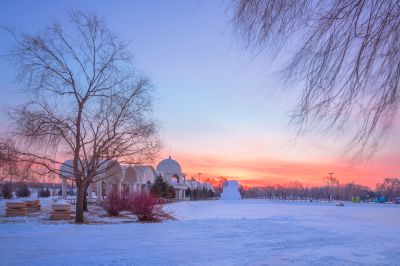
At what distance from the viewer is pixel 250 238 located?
11.4m

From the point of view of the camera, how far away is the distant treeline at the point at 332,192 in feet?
398

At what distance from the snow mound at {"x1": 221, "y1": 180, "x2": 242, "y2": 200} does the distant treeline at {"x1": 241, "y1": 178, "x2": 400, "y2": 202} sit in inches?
1032

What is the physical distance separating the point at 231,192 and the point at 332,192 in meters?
51.3

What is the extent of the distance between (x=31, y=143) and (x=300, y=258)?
12.5 meters

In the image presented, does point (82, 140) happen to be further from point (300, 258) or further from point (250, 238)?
point (300, 258)

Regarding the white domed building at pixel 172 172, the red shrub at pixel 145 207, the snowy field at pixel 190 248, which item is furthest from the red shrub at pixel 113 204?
the white domed building at pixel 172 172

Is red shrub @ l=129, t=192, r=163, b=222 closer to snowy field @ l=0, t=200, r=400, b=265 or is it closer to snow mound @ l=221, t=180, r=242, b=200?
snowy field @ l=0, t=200, r=400, b=265

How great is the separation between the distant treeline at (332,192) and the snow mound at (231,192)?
86.0ft

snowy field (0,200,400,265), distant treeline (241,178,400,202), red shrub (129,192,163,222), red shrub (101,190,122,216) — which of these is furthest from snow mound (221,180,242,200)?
snowy field (0,200,400,265)

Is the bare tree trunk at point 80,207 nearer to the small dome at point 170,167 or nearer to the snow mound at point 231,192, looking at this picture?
the small dome at point 170,167

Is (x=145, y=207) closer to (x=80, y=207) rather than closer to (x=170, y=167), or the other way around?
(x=80, y=207)

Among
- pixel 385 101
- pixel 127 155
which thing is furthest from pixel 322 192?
pixel 385 101

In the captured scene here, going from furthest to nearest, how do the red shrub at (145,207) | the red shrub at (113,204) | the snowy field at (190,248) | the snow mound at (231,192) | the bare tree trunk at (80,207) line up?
the snow mound at (231,192) < the red shrub at (113,204) < the red shrub at (145,207) < the bare tree trunk at (80,207) < the snowy field at (190,248)

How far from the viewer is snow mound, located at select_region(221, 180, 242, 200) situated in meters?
115
